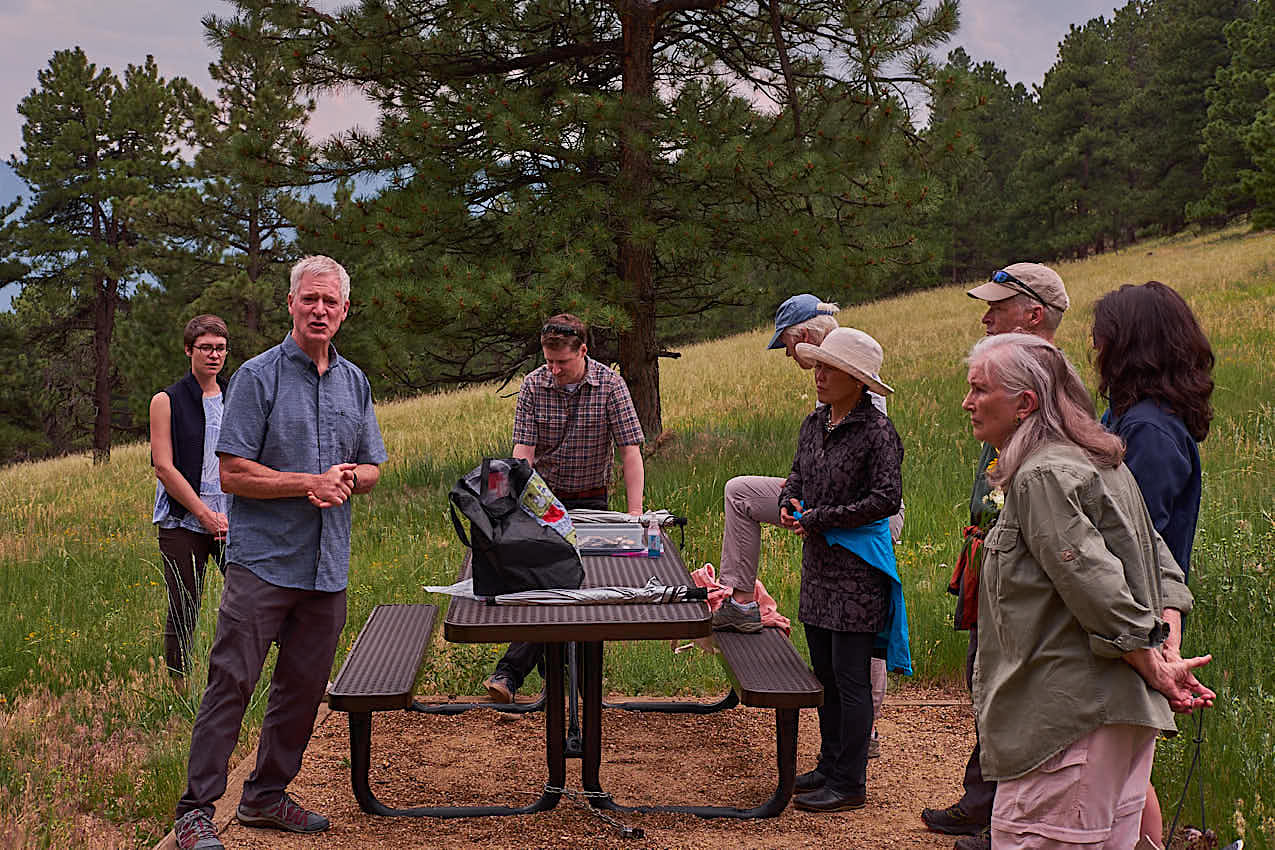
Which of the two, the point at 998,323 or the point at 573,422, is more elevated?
the point at 998,323

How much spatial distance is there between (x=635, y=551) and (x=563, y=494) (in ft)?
2.57

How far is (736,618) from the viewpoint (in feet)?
16.7

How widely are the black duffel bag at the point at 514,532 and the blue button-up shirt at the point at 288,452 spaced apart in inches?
20.3

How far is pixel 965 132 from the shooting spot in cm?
975

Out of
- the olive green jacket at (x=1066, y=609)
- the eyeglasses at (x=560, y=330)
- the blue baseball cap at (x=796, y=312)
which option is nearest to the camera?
the olive green jacket at (x=1066, y=609)

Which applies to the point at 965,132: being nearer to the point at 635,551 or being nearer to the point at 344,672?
the point at 635,551

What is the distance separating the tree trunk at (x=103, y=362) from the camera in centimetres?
2236

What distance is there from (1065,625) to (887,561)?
1642mm

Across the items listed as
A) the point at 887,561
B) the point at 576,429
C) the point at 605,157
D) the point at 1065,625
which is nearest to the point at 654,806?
the point at 887,561

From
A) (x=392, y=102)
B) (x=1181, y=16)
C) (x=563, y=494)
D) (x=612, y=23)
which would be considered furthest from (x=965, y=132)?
(x=1181, y=16)

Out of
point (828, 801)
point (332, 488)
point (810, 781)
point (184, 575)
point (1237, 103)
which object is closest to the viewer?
point (332, 488)

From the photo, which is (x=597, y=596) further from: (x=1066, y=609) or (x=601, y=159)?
(x=601, y=159)

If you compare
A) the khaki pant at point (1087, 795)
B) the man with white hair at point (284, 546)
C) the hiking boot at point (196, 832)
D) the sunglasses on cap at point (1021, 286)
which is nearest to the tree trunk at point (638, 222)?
the man with white hair at point (284, 546)

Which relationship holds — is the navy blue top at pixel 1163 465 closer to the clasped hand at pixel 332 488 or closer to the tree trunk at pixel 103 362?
the clasped hand at pixel 332 488
